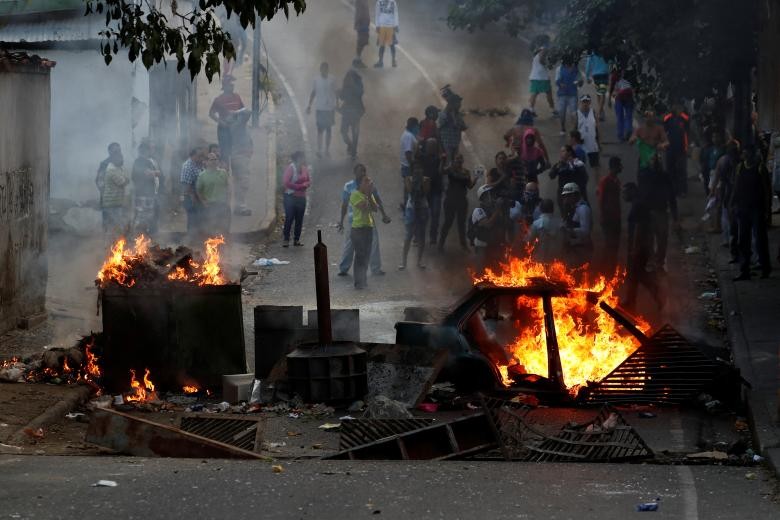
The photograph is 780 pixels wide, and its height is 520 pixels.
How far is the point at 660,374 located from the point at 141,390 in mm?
4721

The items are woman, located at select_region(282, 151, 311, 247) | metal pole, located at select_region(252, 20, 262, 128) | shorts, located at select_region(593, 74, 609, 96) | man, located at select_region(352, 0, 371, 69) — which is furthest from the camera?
man, located at select_region(352, 0, 371, 69)

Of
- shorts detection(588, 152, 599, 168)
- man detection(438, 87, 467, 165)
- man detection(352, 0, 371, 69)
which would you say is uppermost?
man detection(352, 0, 371, 69)

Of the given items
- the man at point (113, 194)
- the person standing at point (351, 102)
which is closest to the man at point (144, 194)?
the man at point (113, 194)

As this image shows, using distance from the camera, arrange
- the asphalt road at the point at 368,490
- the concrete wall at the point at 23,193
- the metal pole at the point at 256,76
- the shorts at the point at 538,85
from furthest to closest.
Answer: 1. the shorts at the point at 538,85
2. the metal pole at the point at 256,76
3. the concrete wall at the point at 23,193
4. the asphalt road at the point at 368,490

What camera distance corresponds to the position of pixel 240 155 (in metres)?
26.4

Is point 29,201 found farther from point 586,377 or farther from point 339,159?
point 339,159

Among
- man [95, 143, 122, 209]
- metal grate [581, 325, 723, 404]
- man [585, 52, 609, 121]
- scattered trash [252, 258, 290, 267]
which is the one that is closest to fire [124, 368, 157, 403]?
metal grate [581, 325, 723, 404]

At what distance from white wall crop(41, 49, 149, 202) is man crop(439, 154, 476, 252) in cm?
536

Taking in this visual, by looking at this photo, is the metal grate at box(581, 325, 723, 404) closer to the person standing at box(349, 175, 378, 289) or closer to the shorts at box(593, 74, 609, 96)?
the person standing at box(349, 175, 378, 289)

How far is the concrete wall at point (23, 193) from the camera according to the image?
1566 cm

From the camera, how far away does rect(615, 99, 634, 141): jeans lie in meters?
27.7

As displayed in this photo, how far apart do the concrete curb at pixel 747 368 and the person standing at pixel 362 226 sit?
4759 millimetres

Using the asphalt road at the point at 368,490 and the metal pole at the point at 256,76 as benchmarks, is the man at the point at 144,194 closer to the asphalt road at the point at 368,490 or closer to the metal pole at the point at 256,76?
the metal pole at the point at 256,76

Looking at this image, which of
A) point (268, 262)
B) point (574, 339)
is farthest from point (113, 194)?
point (574, 339)
